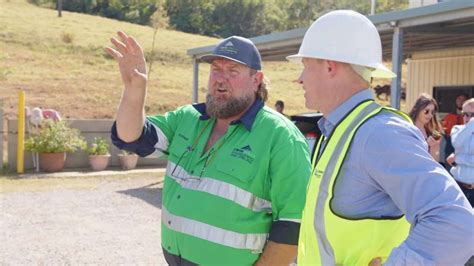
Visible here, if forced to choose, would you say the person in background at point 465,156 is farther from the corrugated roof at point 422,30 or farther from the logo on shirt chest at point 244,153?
the logo on shirt chest at point 244,153

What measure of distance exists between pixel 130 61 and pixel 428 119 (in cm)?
414

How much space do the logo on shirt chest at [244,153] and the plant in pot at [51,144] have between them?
12.2 metres

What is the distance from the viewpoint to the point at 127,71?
2844mm

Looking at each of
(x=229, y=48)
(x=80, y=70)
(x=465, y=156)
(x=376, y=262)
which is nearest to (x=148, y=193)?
(x=465, y=156)

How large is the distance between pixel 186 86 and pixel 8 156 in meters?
16.6

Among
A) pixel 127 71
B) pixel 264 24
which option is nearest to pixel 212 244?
pixel 127 71

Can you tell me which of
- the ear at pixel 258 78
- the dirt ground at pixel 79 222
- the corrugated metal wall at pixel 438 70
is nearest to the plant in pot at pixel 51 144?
the dirt ground at pixel 79 222

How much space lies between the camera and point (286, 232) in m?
2.62

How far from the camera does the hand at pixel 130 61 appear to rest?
111 inches

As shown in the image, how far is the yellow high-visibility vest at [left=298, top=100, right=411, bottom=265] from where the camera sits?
168cm

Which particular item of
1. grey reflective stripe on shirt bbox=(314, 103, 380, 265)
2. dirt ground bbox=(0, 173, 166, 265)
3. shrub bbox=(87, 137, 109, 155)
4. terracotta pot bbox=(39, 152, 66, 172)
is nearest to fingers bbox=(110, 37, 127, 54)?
grey reflective stripe on shirt bbox=(314, 103, 380, 265)

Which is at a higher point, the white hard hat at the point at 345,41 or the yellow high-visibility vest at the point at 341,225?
the white hard hat at the point at 345,41

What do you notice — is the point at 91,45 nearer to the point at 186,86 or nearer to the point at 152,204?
the point at 186,86

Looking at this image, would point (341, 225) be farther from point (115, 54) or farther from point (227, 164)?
point (115, 54)
